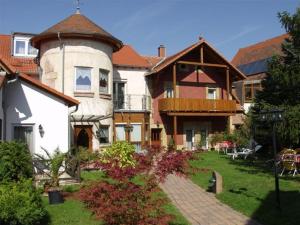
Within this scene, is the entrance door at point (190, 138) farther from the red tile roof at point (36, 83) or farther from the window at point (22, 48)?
the red tile roof at point (36, 83)

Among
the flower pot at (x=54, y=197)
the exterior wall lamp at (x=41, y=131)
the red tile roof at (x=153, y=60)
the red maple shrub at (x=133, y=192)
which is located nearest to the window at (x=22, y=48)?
the red tile roof at (x=153, y=60)

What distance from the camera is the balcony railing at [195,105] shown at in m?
28.2

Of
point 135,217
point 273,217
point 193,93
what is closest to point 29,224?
Answer: point 135,217

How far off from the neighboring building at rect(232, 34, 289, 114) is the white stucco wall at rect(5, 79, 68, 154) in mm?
21270

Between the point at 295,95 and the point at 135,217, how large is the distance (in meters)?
14.2

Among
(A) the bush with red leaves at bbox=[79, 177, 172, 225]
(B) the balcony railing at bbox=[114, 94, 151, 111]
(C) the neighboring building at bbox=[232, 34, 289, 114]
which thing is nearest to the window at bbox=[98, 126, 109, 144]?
(B) the balcony railing at bbox=[114, 94, 151, 111]

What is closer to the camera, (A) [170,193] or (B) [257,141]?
(A) [170,193]

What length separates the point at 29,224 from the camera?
888cm

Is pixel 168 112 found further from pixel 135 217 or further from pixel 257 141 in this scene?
pixel 135 217

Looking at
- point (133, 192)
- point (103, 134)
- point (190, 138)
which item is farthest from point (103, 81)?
point (133, 192)

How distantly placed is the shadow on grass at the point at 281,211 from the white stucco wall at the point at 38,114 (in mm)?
8654

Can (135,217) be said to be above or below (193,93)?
below

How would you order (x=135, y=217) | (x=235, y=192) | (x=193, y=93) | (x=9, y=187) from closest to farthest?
(x=135, y=217), (x=9, y=187), (x=235, y=192), (x=193, y=93)

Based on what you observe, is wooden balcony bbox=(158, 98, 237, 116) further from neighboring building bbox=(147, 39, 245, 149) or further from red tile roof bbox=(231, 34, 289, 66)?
red tile roof bbox=(231, 34, 289, 66)
